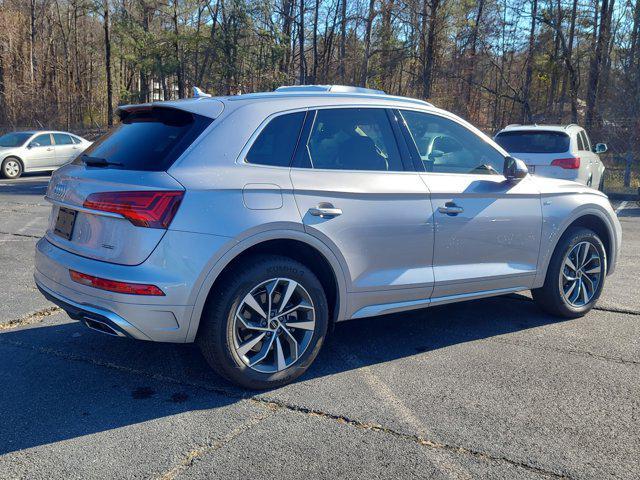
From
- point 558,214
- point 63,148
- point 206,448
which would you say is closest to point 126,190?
point 206,448

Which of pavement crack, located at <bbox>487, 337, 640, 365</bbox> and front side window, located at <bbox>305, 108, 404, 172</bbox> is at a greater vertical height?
front side window, located at <bbox>305, 108, 404, 172</bbox>

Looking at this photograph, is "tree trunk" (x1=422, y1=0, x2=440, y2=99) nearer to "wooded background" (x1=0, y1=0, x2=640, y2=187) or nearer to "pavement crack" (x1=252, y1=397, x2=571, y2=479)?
"wooded background" (x1=0, y1=0, x2=640, y2=187)

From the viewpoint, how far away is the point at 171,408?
11.7 ft

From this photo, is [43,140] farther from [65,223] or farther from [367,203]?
[367,203]

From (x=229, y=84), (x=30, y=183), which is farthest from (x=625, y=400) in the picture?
(x=229, y=84)

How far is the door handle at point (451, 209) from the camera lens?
4.41 m

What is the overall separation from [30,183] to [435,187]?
16.0m

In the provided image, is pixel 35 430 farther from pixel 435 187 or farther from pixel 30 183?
pixel 30 183

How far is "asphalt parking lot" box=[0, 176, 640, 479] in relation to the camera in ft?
9.87

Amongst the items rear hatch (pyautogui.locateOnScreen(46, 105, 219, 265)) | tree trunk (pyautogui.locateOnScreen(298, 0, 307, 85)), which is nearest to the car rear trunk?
rear hatch (pyautogui.locateOnScreen(46, 105, 219, 265))

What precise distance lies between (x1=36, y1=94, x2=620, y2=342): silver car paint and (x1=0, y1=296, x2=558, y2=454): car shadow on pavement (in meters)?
0.42

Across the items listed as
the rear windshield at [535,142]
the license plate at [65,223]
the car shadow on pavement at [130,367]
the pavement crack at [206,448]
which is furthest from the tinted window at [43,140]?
the pavement crack at [206,448]

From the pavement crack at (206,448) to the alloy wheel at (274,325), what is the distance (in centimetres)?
39

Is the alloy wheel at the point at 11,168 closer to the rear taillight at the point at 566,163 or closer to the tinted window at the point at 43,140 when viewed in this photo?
the tinted window at the point at 43,140
